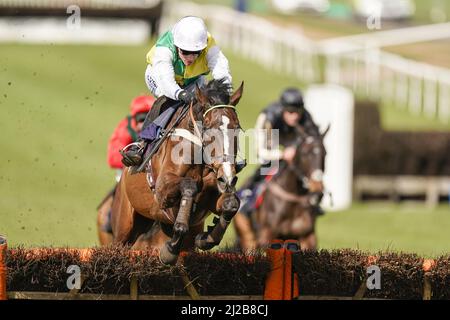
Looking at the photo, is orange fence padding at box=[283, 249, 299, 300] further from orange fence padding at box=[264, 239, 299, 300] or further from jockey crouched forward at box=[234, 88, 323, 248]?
jockey crouched forward at box=[234, 88, 323, 248]

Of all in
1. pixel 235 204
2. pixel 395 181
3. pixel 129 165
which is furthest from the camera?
pixel 395 181

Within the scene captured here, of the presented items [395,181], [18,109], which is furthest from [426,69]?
[18,109]

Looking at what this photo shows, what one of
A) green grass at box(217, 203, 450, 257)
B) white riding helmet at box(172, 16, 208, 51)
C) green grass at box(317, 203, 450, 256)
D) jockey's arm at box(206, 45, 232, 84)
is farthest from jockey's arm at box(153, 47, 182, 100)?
green grass at box(317, 203, 450, 256)

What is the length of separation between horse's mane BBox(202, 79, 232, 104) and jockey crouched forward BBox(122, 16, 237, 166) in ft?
0.29

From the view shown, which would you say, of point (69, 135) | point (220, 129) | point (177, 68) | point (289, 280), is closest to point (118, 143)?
point (177, 68)

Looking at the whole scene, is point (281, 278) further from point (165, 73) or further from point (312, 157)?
point (312, 157)

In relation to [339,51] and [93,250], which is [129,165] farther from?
[339,51]

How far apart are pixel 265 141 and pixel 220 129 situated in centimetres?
435

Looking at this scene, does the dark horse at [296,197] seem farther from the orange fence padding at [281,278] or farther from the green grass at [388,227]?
the orange fence padding at [281,278]

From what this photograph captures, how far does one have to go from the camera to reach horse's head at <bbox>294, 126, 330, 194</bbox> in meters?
12.1

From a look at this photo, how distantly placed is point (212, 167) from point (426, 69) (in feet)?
54.4

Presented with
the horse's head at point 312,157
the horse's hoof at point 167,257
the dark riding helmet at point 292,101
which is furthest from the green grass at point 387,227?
the horse's hoof at point 167,257

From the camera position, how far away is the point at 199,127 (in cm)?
828

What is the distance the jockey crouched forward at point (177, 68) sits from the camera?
8.43 m
